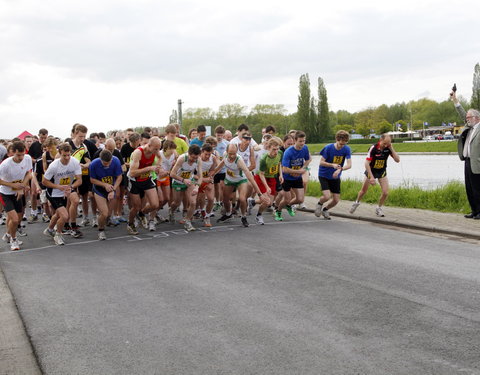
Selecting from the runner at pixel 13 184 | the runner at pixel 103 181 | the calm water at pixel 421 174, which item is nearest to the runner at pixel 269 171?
the runner at pixel 103 181

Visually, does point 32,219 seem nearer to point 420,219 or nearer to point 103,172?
point 103,172

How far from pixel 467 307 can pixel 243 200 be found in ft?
22.0

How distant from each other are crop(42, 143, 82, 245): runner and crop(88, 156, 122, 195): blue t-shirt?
380mm

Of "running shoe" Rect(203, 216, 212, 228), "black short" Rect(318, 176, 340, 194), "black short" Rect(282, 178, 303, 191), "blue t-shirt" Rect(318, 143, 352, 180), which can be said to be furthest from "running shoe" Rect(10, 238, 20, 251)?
"blue t-shirt" Rect(318, 143, 352, 180)

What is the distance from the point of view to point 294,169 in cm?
1227

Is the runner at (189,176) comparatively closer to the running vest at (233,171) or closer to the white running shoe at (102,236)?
the running vest at (233,171)

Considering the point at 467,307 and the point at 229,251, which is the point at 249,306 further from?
the point at 229,251

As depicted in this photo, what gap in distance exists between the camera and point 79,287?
6711 millimetres

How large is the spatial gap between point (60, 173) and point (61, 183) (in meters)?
0.22

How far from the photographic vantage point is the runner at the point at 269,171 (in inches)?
469

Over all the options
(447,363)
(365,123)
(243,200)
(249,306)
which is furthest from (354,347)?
(365,123)

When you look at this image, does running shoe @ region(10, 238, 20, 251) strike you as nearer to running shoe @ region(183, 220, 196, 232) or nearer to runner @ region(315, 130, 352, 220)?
running shoe @ region(183, 220, 196, 232)

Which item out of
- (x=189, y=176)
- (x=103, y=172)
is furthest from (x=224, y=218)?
(x=103, y=172)

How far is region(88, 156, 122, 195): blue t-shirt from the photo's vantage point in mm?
10711
